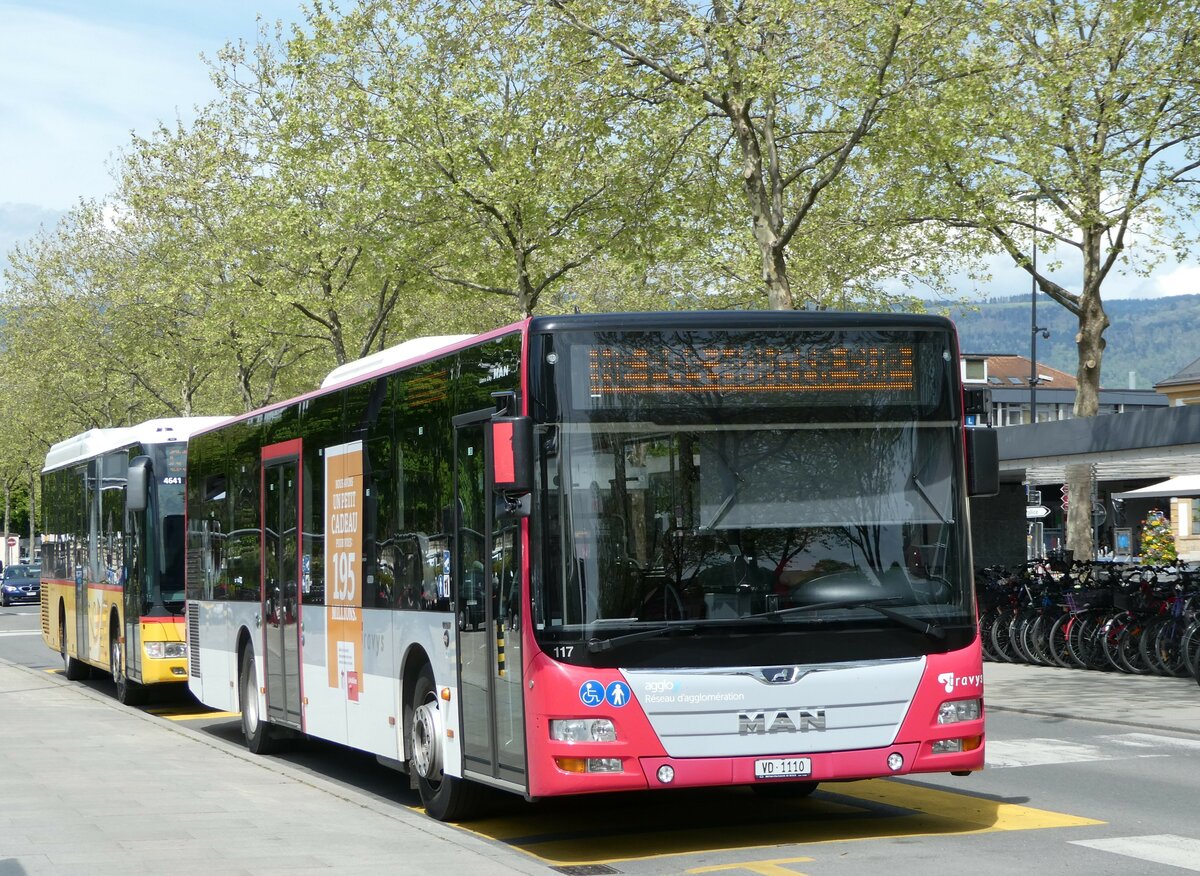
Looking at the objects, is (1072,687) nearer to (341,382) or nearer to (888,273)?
(341,382)

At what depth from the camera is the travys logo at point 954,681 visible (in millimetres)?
9281

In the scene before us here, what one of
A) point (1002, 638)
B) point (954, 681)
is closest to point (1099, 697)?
point (1002, 638)

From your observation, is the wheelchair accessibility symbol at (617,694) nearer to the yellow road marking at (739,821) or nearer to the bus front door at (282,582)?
the yellow road marking at (739,821)

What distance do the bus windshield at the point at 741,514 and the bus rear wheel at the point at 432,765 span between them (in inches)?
75.9

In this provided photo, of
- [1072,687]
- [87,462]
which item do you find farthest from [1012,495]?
[87,462]

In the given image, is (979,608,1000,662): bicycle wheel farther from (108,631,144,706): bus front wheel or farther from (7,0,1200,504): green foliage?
(108,631,144,706): bus front wheel

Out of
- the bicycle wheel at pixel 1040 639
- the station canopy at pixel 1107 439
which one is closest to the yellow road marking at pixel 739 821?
the bicycle wheel at pixel 1040 639

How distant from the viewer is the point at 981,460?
9.40 meters

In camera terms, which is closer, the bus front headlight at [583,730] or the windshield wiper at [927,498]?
the bus front headlight at [583,730]

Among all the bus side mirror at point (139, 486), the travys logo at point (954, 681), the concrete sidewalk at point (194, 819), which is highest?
the bus side mirror at point (139, 486)

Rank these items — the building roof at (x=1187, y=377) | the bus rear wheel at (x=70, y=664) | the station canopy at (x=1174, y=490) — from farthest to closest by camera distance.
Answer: the building roof at (x=1187, y=377), the station canopy at (x=1174, y=490), the bus rear wheel at (x=70, y=664)

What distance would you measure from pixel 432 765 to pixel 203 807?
1400 mm

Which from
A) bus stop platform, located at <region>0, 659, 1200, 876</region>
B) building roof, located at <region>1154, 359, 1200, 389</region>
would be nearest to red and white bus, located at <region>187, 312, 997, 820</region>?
bus stop platform, located at <region>0, 659, 1200, 876</region>

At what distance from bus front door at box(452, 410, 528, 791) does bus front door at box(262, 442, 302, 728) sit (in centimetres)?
391
